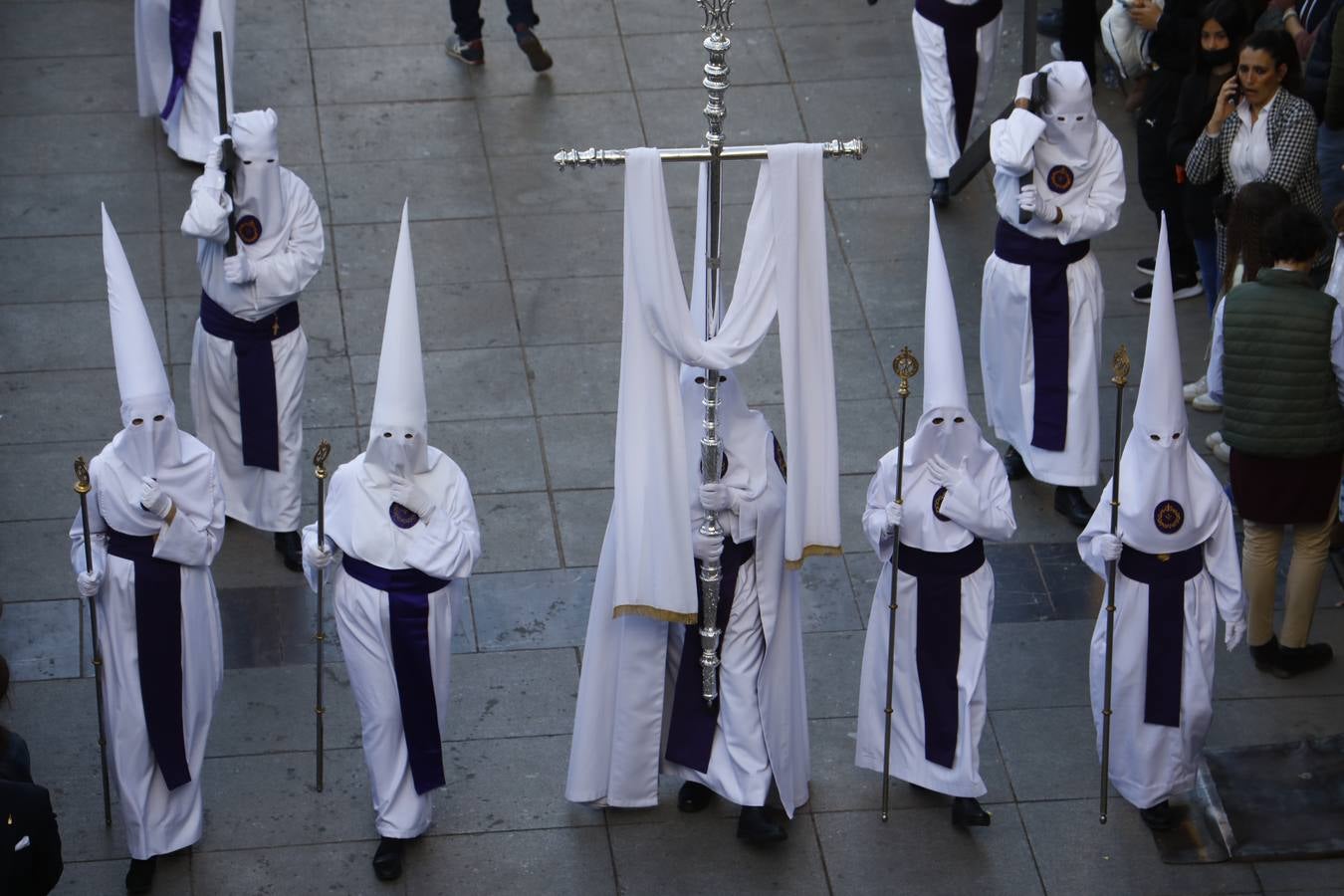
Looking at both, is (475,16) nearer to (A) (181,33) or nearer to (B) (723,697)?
(A) (181,33)

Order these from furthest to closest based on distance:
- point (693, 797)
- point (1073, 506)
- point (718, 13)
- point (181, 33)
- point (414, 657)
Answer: point (181, 33), point (1073, 506), point (693, 797), point (414, 657), point (718, 13)

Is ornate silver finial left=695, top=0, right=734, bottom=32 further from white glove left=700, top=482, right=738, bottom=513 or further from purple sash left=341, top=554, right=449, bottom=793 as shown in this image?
purple sash left=341, top=554, right=449, bottom=793

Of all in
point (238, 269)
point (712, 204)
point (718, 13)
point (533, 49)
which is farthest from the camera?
point (533, 49)

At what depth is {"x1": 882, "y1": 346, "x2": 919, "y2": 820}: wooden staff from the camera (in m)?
7.69

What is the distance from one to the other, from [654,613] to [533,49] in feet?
20.8

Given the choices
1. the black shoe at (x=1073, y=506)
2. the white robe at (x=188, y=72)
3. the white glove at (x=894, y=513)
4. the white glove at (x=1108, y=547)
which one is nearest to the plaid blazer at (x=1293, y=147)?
the black shoe at (x=1073, y=506)

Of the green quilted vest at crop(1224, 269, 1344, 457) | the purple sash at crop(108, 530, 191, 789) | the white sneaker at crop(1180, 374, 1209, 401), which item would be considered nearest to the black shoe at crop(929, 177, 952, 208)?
the white sneaker at crop(1180, 374, 1209, 401)

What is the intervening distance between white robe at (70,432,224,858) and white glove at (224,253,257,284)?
1.51m

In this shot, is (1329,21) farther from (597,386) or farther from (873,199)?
(597,386)

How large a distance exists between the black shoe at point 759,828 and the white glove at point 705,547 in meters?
1.05

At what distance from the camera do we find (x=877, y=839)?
27.0ft

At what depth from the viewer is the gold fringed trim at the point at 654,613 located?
7.78 meters

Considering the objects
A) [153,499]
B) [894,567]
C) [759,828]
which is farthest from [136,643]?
[894,567]

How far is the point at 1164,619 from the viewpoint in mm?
8078
